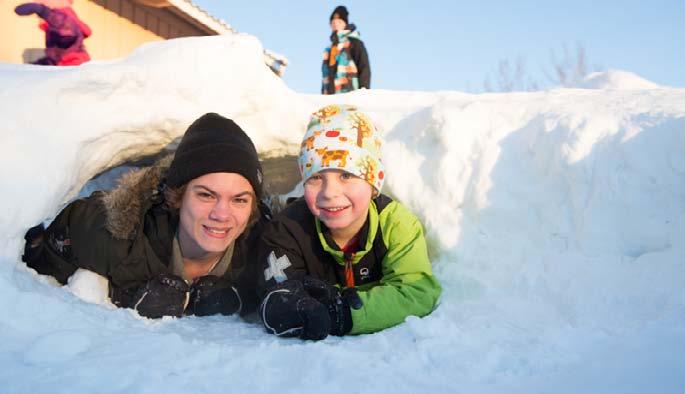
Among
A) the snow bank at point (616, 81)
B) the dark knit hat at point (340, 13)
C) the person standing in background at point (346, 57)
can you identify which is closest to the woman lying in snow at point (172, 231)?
the snow bank at point (616, 81)

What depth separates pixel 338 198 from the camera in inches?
85.1

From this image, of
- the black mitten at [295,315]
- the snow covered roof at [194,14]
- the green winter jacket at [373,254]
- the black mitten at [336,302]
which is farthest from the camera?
the snow covered roof at [194,14]

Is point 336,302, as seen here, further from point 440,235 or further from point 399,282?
point 440,235

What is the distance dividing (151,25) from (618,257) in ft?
25.4

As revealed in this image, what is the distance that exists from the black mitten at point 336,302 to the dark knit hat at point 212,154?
0.58 meters

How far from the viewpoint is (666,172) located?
200 centimetres

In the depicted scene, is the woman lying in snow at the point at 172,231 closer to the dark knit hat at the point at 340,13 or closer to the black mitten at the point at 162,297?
the black mitten at the point at 162,297

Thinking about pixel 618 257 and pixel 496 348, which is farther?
pixel 618 257

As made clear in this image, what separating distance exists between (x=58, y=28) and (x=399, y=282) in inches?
192

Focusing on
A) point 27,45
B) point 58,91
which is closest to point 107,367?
point 58,91

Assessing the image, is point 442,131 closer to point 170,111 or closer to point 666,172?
point 666,172

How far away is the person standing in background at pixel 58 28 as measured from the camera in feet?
17.2

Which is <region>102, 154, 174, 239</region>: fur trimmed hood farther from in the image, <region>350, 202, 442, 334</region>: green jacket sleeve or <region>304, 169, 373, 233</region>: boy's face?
<region>350, 202, 442, 334</region>: green jacket sleeve

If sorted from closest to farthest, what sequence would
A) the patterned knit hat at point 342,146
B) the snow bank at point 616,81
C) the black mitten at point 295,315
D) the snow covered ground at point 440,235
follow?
the snow covered ground at point 440,235 < the black mitten at point 295,315 < the patterned knit hat at point 342,146 < the snow bank at point 616,81
